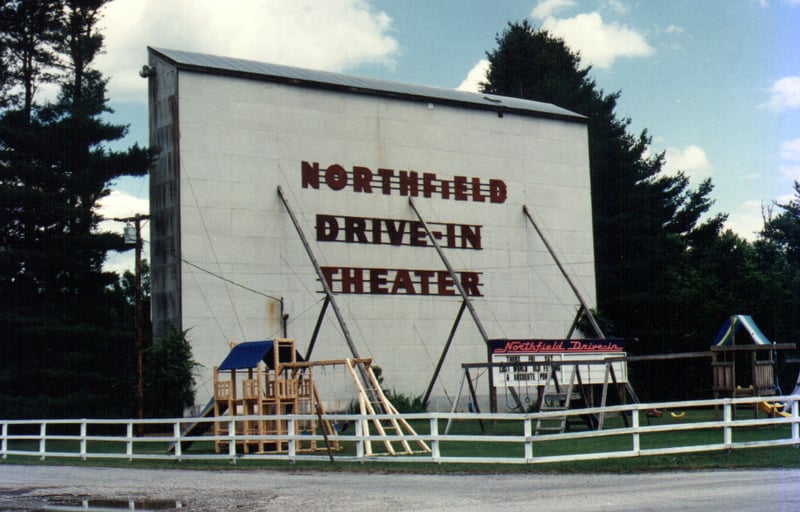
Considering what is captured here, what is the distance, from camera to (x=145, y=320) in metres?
58.1

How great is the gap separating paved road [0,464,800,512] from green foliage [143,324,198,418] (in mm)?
17783

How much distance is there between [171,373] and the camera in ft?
132

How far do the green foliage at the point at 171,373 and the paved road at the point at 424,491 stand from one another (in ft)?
58.3

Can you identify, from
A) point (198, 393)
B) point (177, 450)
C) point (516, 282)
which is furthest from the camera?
point (516, 282)

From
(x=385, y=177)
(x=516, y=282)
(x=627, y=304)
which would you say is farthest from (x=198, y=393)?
(x=627, y=304)

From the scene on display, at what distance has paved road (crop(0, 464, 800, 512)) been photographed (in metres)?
13.6

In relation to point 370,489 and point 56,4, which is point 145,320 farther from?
point 370,489

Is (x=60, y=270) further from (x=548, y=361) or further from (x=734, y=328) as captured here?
(x=734, y=328)

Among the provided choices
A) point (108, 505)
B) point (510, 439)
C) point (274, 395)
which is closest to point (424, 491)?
point (510, 439)

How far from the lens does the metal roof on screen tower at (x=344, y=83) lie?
4362 cm

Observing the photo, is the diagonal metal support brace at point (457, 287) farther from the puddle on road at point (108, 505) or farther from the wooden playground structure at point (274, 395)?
Result: the puddle on road at point (108, 505)

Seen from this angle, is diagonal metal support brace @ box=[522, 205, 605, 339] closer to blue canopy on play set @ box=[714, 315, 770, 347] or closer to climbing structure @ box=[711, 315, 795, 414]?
blue canopy on play set @ box=[714, 315, 770, 347]

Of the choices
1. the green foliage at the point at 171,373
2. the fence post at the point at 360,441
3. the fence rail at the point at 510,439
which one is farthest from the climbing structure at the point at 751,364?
the green foliage at the point at 171,373

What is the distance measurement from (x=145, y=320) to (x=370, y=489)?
43025 mm
